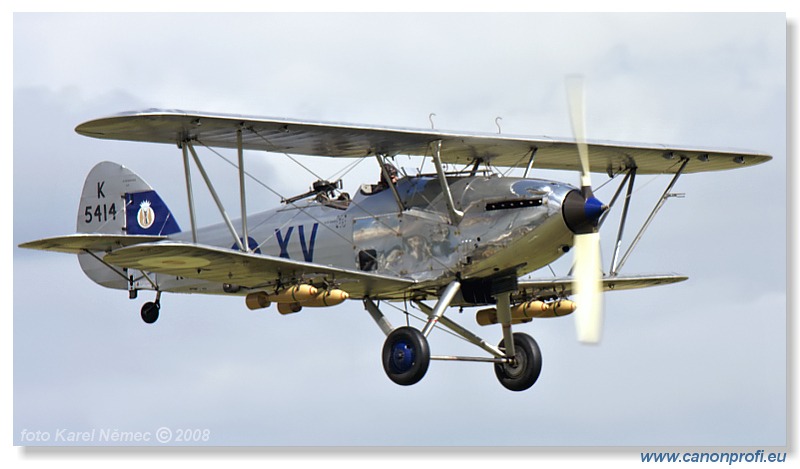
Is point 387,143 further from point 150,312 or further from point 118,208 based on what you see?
point 118,208

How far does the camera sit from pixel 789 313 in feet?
75.3

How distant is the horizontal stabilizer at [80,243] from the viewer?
68.6ft

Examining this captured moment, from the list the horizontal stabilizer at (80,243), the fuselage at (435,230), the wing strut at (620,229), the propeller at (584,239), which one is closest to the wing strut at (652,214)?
the wing strut at (620,229)

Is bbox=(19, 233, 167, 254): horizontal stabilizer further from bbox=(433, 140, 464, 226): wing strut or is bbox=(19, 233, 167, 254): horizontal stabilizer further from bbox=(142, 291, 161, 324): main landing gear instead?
bbox=(433, 140, 464, 226): wing strut

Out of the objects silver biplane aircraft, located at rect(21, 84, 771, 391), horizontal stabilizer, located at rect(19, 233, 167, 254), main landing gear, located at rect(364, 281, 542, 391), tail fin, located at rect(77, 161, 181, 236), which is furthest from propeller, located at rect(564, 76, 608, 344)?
tail fin, located at rect(77, 161, 181, 236)

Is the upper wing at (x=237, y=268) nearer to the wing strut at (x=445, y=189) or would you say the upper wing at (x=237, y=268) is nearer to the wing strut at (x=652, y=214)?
the wing strut at (x=445, y=189)

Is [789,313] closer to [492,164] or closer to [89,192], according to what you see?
[492,164]

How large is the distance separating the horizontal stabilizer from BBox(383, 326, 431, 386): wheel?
3.64 meters

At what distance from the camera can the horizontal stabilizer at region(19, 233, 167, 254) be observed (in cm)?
2091

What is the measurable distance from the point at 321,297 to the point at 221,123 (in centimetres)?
265

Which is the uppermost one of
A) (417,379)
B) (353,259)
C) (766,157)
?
(766,157)

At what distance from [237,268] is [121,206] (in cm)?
625

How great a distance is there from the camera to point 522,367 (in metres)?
23.0

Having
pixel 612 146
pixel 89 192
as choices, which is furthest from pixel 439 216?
pixel 89 192
